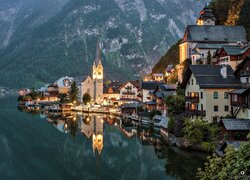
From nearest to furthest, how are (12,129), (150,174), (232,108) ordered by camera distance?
1. (150,174)
2. (232,108)
3. (12,129)

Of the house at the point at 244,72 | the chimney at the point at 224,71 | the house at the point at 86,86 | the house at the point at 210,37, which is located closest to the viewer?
the house at the point at 244,72

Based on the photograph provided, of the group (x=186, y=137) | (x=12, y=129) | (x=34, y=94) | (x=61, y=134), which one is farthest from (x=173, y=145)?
(x=34, y=94)

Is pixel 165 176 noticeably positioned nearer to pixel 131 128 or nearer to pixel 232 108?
pixel 232 108

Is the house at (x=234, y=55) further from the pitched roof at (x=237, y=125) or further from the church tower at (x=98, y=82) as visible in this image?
the church tower at (x=98, y=82)

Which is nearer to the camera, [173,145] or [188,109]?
[173,145]

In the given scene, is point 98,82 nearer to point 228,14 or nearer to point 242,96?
point 228,14

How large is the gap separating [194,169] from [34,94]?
143 meters

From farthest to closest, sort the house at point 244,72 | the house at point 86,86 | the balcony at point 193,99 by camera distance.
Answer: the house at point 86,86
the balcony at point 193,99
the house at point 244,72

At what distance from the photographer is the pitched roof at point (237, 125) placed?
39.4 m

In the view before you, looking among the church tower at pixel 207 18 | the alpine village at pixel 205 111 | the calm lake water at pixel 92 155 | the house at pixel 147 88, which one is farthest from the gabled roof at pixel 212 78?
the church tower at pixel 207 18

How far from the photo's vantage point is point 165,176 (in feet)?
121

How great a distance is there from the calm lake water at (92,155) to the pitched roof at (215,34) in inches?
1289

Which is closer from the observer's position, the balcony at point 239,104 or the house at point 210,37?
the balcony at point 239,104

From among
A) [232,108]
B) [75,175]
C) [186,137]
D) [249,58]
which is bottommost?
[75,175]
